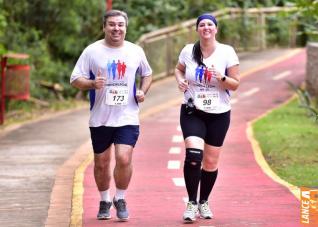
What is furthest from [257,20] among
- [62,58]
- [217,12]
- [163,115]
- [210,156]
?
[210,156]

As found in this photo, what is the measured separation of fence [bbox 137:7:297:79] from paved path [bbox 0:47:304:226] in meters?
5.25

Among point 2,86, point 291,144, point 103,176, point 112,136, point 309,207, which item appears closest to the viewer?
point 309,207

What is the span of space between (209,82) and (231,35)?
1105 inches

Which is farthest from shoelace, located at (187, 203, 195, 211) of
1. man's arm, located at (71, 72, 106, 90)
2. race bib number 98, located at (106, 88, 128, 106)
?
man's arm, located at (71, 72, 106, 90)

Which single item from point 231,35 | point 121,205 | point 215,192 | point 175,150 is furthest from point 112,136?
point 231,35

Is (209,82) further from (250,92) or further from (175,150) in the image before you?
(250,92)

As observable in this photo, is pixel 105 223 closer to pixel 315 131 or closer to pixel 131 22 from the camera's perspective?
pixel 315 131

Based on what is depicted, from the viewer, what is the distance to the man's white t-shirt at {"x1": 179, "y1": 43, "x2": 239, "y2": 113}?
9.73 metres

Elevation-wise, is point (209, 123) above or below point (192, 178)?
above

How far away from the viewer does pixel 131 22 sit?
29141 mm

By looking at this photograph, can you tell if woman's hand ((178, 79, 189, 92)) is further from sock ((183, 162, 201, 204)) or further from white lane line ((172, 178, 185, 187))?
white lane line ((172, 178, 185, 187))

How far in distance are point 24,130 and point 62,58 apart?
7.76 meters

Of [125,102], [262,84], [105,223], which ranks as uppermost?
[125,102]

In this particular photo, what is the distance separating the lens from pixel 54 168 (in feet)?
46.3
